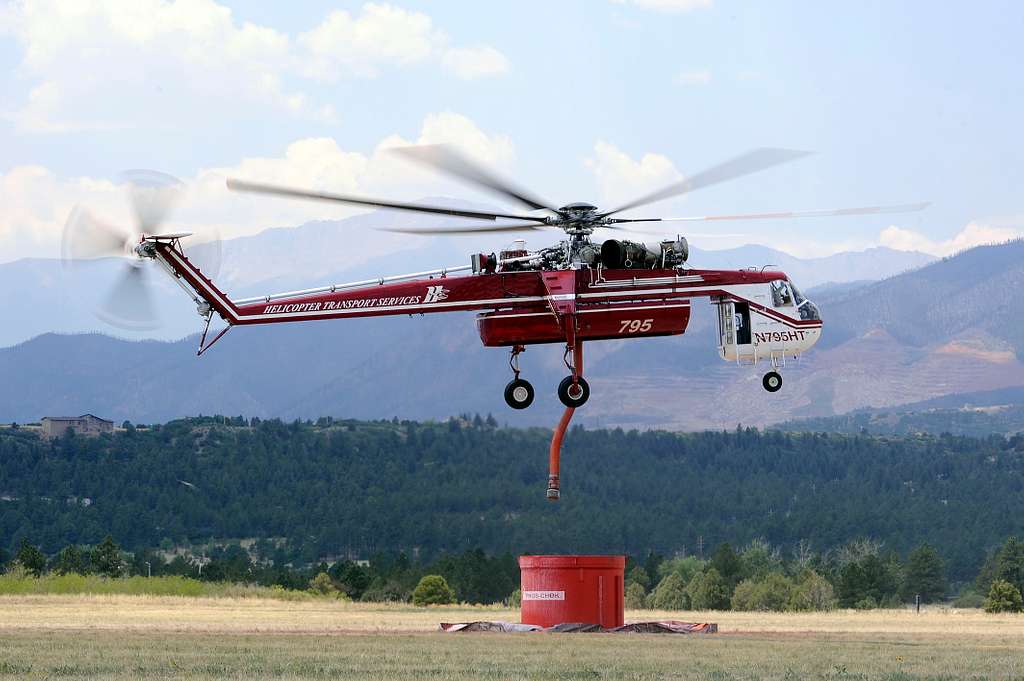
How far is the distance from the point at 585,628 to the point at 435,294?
43.1 feet

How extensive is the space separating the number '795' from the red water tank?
10904mm

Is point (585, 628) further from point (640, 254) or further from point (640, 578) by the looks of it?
point (640, 578)

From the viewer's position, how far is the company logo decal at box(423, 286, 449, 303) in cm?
4475

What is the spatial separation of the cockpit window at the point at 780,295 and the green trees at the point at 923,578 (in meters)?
61.3

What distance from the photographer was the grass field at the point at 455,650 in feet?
121

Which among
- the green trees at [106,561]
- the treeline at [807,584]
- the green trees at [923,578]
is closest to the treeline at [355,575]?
the green trees at [106,561]

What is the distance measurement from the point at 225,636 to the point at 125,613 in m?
20.0

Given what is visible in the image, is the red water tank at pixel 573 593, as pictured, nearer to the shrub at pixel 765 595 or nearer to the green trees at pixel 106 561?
the shrub at pixel 765 595

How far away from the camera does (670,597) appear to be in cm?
9244

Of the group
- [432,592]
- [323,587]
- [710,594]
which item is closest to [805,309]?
[432,592]

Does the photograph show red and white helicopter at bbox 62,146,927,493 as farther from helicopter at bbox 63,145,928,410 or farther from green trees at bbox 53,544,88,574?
green trees at bbox 53,544,88,574

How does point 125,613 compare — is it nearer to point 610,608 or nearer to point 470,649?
point 610,608

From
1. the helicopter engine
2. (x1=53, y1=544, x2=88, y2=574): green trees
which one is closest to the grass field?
the helicopter engine

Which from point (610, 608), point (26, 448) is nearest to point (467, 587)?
point (610, 608)
